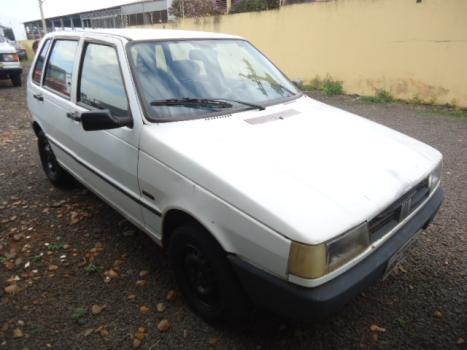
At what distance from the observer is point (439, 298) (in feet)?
8.28

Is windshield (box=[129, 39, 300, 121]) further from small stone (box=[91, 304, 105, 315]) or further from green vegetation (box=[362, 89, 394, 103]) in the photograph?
green vegetation (box=[362, 89, 394, 103])

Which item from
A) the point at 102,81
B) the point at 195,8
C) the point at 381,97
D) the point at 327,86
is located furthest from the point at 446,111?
the point at 195,8

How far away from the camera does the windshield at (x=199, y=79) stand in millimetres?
2428

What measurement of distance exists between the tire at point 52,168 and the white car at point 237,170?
844mm

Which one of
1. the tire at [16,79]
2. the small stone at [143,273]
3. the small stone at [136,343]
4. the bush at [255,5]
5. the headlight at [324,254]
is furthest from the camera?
the bush at [255,5]

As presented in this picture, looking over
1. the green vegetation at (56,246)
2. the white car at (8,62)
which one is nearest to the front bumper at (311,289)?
the green vegetation at (56,246)

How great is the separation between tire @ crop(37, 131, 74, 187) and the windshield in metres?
2.07

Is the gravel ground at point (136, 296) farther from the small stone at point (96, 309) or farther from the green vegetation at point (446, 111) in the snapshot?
the green vegetation at point (446, 111)

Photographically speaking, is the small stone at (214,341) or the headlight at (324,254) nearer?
the headlight at (324,254)

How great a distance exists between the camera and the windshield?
2428 millimetres

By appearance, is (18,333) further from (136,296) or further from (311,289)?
(311,289)

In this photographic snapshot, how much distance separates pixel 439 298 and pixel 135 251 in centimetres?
241

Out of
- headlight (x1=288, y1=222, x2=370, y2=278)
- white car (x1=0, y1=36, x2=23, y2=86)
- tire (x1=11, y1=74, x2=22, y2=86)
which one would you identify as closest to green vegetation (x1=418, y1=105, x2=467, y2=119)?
headlight (x1=288, y1=222, x2=370, y2=278)

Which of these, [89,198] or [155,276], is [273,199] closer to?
[155,276]
